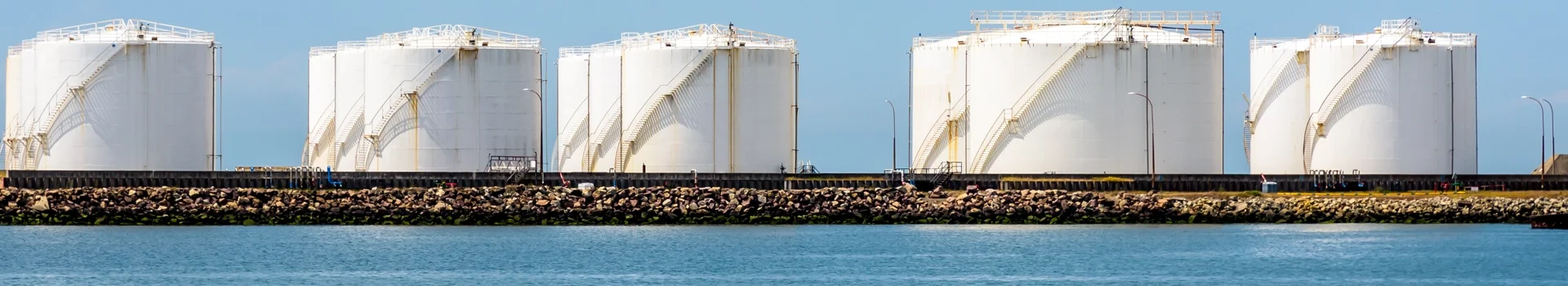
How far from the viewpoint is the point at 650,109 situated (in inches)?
3780

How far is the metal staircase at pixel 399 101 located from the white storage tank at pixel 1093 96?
19.6 meters

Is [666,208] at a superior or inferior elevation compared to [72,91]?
inferior

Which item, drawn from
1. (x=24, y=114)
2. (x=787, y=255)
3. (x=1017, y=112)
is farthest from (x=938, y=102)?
(x=24, y=114)

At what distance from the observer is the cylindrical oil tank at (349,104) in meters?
98.3

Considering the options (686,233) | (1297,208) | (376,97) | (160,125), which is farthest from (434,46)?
(1297,208)

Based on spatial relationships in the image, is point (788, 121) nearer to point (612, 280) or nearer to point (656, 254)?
point (656, 254)

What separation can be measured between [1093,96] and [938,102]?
25.6ft

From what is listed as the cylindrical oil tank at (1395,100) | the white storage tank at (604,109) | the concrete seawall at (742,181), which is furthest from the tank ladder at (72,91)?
the cylindrical oil tank at (1395,100)

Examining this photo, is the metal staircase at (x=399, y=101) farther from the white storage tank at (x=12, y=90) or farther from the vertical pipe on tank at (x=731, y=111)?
the white storage tank at (x=12, y=90)

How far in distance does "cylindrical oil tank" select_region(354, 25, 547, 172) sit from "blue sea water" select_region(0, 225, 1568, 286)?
8733 millimetres

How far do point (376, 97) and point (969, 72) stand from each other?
22.0 m

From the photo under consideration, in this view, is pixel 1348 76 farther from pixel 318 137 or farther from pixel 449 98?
pixel 318 137

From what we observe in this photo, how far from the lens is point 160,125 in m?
95.8

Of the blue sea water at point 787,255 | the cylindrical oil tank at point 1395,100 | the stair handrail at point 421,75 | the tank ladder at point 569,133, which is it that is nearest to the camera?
the blue sea water at point 787,255
